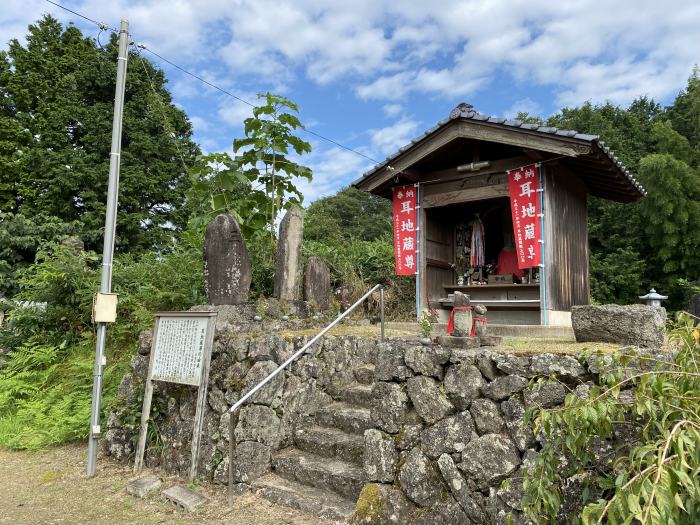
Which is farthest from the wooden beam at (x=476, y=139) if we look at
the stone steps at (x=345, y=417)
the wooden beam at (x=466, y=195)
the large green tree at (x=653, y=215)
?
the large green tree at (x=653, y=215)

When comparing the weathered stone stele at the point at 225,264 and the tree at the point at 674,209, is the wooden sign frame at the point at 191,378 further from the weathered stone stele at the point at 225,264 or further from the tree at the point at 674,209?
the tree at the point at 674,209

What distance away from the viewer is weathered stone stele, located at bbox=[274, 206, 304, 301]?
7051mm

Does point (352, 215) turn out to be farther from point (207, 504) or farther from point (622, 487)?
point (622, 487)

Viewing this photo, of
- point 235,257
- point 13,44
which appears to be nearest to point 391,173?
point 235,257

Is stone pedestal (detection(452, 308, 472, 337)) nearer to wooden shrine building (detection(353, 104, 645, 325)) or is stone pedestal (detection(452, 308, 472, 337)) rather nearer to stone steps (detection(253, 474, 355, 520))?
stone steps (detection(253, 474, 355, 520))

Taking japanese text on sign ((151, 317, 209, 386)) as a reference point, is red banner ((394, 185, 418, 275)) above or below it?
above

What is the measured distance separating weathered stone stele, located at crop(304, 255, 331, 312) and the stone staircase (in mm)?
2228

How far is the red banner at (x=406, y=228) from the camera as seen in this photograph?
9.04 metres

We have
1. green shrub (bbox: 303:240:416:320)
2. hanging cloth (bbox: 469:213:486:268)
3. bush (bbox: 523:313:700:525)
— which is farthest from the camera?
green shrub (bbox: 303:240:416:320)

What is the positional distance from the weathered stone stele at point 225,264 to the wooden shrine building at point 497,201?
372 centimetres

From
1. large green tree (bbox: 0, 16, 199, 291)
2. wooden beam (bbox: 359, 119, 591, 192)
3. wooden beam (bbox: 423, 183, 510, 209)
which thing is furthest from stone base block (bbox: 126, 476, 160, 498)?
large green tree (bbox: 0, 16, 199, 291)

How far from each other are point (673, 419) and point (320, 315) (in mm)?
5531

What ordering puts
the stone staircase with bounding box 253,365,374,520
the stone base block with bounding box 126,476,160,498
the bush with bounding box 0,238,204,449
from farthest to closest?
1. the bush with bounding box 0,238,204,449
2. the stone base block with bounding box 126,476,160,498
3. the stone staircase with bounding box 253,365,374,520

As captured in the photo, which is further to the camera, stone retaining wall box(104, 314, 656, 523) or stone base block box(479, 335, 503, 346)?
stone base block box(479, 335, 503, 346)
